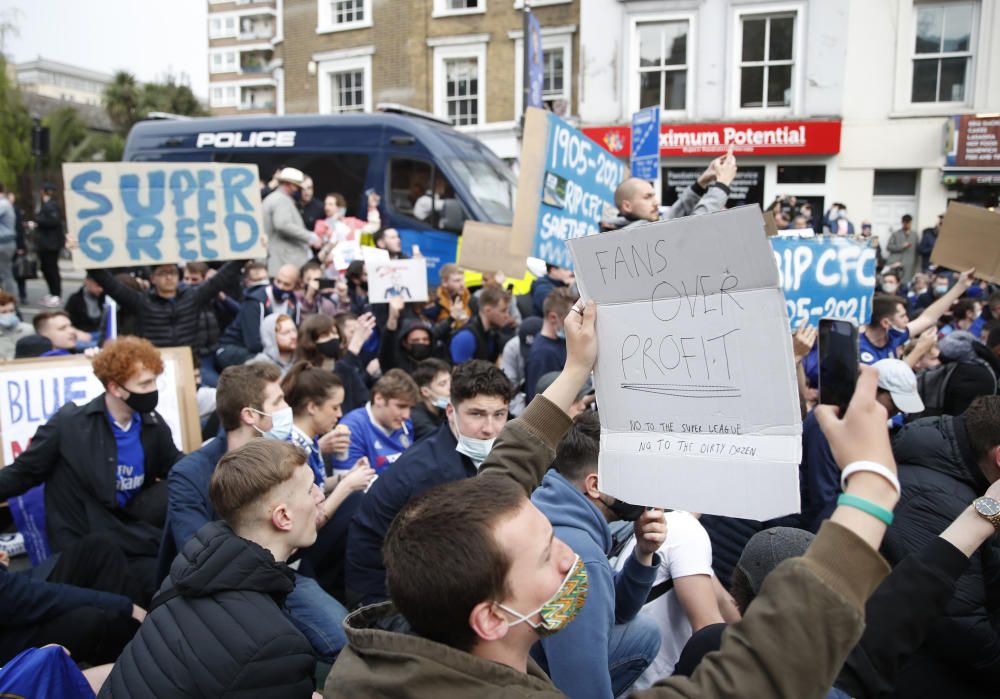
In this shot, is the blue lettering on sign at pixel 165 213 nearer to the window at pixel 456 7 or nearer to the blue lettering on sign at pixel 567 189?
the blue lettering on sign at pixel 567 189

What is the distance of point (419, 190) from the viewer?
1233cm

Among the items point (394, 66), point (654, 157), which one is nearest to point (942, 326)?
point (654, 157)

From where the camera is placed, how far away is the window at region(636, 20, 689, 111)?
19125 mm

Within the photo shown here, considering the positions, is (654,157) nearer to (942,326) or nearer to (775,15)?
(942,326)

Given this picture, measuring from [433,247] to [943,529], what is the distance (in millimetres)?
9599

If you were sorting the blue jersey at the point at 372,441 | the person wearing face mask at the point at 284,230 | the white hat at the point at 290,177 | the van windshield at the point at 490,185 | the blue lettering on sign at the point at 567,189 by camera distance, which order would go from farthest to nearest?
the van windshield at the point at 490,185 < the white hat at the point at 290,177 < the person wearing face mask at the point at 284,230 < the blue lettering on sign at the point at 567,189 < the blue jersey at the point at 372,441

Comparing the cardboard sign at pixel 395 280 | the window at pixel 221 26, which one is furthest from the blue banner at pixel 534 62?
the window at pixel 221 26

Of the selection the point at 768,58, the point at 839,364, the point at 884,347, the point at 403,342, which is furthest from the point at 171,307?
the point at 768,58

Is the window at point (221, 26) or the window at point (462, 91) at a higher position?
the window at point (221, 26)

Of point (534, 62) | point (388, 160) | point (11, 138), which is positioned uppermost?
point (11, 138)

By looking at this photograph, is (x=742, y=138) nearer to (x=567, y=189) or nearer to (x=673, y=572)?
(x=567, y=189)

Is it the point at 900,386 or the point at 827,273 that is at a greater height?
the point at 827,273

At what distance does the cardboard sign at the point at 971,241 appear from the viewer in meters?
5.56

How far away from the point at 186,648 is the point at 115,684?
0.78ft
